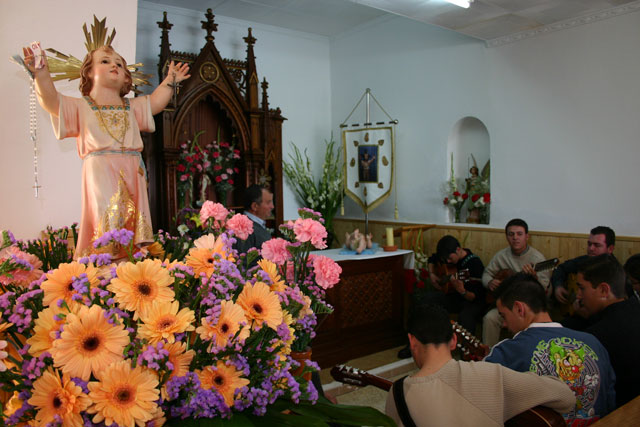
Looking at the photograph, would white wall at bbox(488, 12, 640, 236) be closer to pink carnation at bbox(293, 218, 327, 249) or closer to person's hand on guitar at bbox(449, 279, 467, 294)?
person's hand on guitar at bbox(449, 279, 467, 294)

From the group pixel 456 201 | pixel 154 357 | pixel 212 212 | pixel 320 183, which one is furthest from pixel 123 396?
pixel 320 183

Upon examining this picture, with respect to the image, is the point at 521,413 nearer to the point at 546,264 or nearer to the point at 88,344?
the point at 88,344

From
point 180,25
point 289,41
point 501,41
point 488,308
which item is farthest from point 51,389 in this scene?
point 289,41

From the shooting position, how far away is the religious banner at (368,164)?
640 centimetres

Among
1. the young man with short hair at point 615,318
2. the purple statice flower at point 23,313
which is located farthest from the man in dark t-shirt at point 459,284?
the purple statice flower at point 23,313

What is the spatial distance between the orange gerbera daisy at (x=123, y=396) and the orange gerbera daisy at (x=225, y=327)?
0.36 feet

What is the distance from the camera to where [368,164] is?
21.4 feet

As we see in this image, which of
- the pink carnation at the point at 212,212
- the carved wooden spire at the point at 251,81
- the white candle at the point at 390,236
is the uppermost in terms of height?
the carved wooden spire at the point at 251,81

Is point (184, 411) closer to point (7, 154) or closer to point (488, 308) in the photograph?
point (7, 154)

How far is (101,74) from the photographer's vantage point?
6.97 ft

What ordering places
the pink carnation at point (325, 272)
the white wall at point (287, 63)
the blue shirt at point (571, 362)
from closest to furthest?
1. the pink carnation at point (325, 272)
2. the blue shirt at point (571, 362)
3. the white wall at point (287, 63)

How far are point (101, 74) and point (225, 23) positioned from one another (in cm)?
492

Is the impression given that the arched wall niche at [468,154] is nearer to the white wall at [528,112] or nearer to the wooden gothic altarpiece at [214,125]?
the white wall at [528,112]

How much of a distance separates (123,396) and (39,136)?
2536 millimetres
